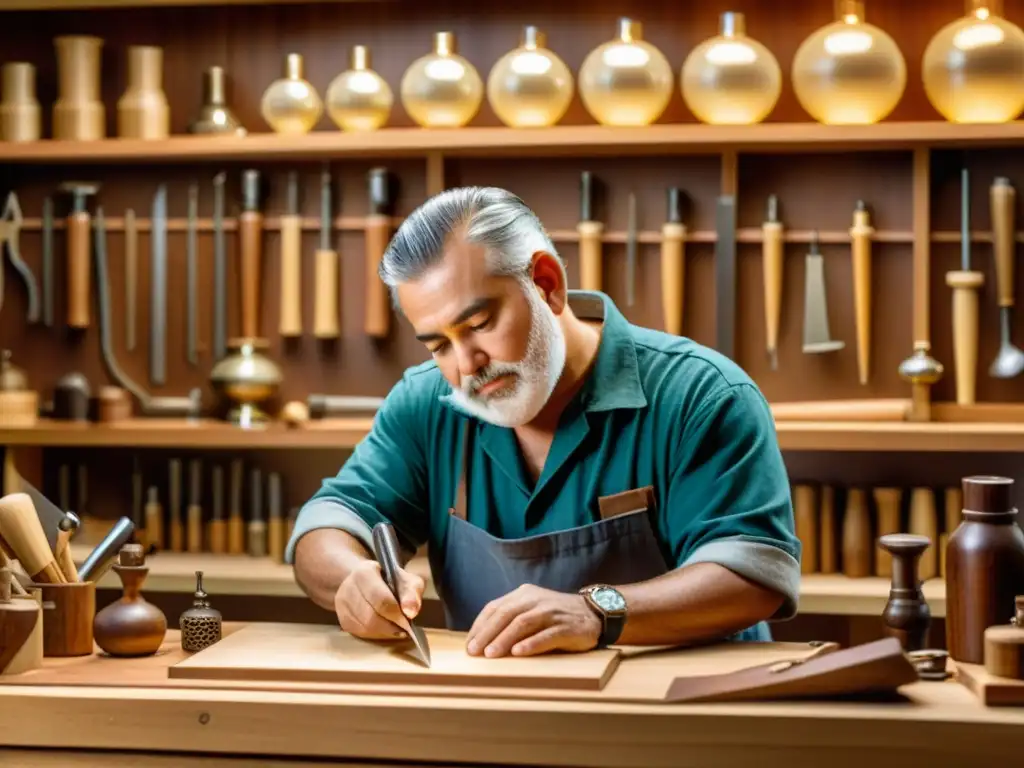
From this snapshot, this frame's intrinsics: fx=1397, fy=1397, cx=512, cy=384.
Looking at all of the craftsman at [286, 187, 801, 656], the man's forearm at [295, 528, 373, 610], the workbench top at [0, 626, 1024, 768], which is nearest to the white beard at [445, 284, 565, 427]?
the craftsman at [286, 187, 801, 656]

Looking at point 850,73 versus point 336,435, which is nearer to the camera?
point 850,73

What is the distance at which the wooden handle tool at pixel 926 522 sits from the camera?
4.23 metres

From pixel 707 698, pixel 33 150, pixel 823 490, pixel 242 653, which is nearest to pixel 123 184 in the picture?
pixel 33 150

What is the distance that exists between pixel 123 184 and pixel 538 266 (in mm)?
2677

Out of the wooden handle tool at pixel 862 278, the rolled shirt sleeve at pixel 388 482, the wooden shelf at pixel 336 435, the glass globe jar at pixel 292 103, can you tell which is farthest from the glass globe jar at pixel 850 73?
the rolled shirt sleeve at pixel 388 482

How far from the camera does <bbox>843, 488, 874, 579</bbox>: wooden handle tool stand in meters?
4.27

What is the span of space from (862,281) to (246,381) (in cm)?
197

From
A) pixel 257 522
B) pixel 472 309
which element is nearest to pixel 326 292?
pixel 257 522

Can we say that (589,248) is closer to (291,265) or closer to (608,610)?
(291,265)

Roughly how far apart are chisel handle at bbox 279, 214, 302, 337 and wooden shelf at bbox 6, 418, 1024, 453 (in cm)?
36

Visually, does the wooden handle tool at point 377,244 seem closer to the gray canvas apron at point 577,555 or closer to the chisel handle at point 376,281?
the chisel handle at point 376,281

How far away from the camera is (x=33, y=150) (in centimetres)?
449

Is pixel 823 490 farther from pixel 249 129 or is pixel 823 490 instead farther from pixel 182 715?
pixel 182 715

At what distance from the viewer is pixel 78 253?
184 inches
